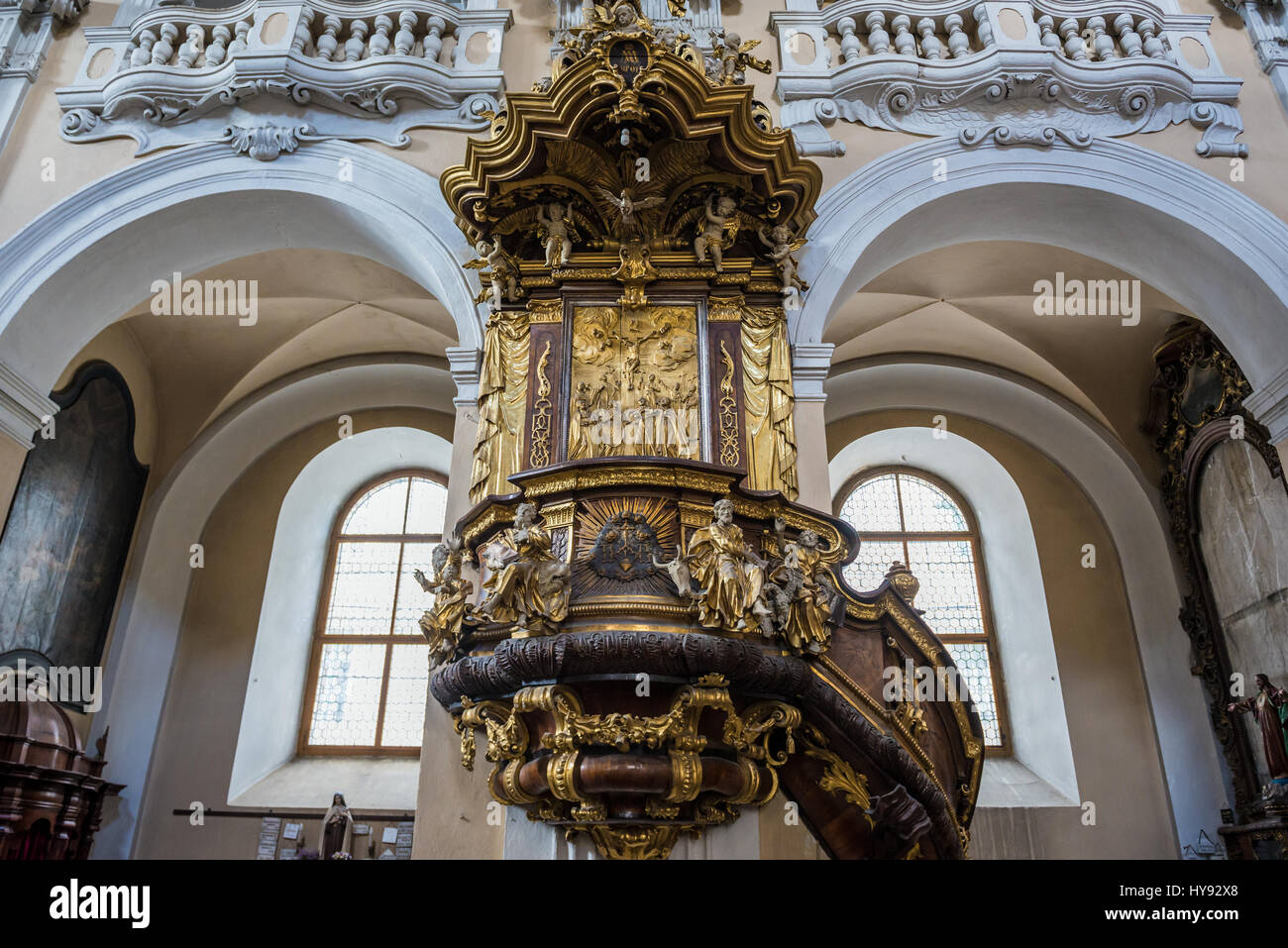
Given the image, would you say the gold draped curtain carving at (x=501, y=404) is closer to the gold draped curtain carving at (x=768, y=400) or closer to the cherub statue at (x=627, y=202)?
the cherub statue at (x=627, y=202)

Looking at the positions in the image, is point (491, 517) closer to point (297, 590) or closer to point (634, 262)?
point (634, 262)

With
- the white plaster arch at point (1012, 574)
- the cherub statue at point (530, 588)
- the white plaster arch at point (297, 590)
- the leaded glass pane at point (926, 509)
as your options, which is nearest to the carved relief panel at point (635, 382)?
the cherub statue at point (530, 588)

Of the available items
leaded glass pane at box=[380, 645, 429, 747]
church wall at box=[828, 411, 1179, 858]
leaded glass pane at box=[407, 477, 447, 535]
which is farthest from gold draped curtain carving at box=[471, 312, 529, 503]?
church wall at box=[828, 411, 1179, 858]

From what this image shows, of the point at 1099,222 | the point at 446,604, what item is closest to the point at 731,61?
the point at 1099,222

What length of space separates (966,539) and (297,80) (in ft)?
25.9

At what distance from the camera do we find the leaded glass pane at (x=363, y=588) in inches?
385

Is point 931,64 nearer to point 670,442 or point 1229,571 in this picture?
point 670,442

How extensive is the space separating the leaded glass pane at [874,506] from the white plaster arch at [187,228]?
587 cm

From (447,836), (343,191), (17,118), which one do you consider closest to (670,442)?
(447,836)

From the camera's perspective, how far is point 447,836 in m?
4.66

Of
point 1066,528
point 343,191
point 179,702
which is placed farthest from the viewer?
point 1066,528

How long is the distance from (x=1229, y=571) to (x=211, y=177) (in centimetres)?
866

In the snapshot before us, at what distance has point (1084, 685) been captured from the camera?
8945 millimetres

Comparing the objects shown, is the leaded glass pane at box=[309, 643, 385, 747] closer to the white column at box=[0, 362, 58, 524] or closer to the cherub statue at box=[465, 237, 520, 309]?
Result: the white column at box=[0, 362, 58, 524]
